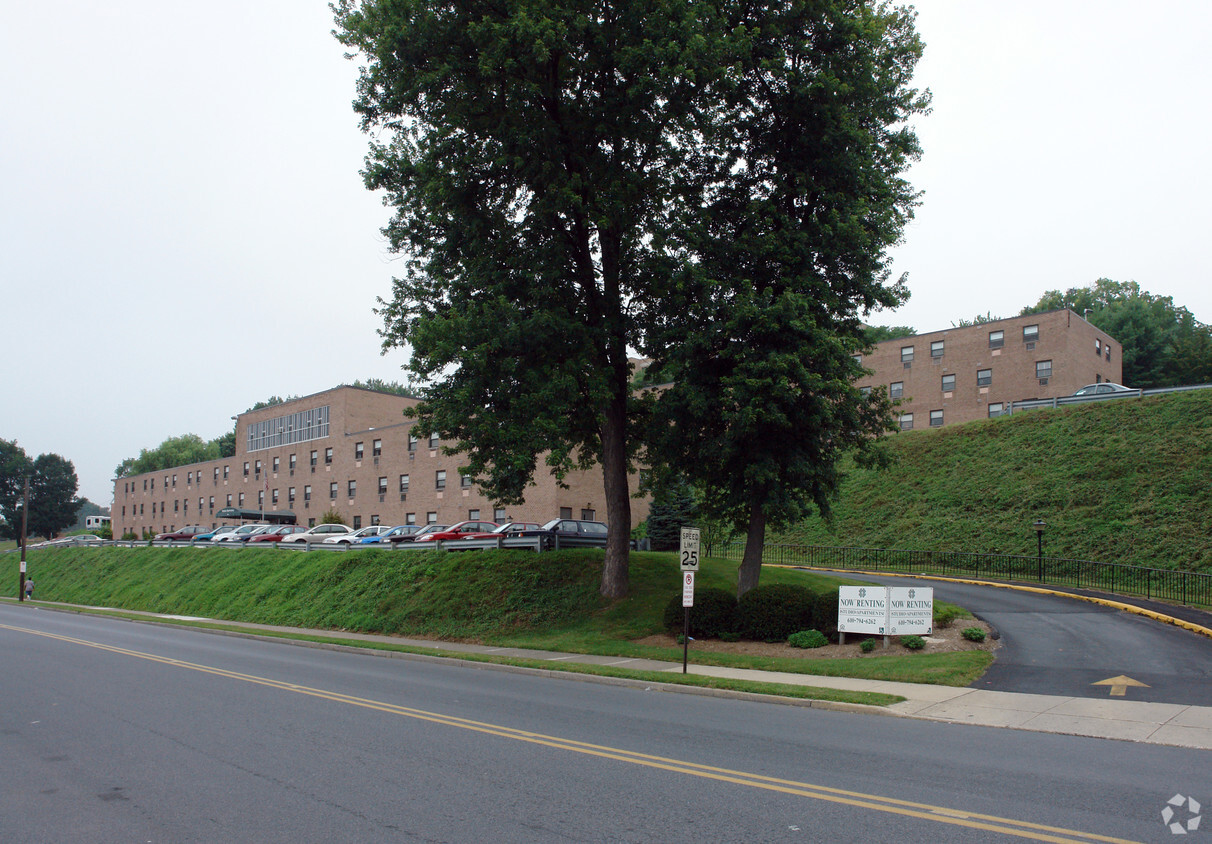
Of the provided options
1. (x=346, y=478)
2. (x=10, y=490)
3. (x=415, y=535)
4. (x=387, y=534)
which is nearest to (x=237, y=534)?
(x=387, y=534)

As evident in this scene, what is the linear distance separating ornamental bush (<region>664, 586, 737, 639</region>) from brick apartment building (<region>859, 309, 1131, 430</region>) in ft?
119

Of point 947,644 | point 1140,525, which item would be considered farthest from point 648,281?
point 1140,525

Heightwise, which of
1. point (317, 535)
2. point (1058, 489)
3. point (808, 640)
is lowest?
point (808, 640)

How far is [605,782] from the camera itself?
7633 millimetres

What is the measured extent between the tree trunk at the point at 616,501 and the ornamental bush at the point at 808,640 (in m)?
6.24

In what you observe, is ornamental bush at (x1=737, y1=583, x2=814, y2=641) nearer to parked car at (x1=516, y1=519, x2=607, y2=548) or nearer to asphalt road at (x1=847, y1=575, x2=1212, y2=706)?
asphalt road at (x1=847, y1=575, x2=1212, y2=706)

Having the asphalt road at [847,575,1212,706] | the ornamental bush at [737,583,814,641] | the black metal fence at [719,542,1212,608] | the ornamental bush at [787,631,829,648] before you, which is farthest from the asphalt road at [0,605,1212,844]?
the black metal fence at [719,542,1212,608]

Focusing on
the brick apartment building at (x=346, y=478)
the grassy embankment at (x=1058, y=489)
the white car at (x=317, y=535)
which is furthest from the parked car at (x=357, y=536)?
the grassy embankment at (x=1058, y=489)

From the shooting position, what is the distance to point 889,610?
59.8 feet

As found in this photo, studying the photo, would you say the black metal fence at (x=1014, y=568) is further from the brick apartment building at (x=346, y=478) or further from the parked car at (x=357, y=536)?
the parked car at (x=357, y=536)

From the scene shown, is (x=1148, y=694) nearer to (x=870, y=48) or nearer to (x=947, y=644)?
(x=947, y=644)

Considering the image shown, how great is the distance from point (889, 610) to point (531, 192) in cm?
1397

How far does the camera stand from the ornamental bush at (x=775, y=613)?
1981 centimetres

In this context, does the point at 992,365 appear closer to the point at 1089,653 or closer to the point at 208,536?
the point at 1089,653
